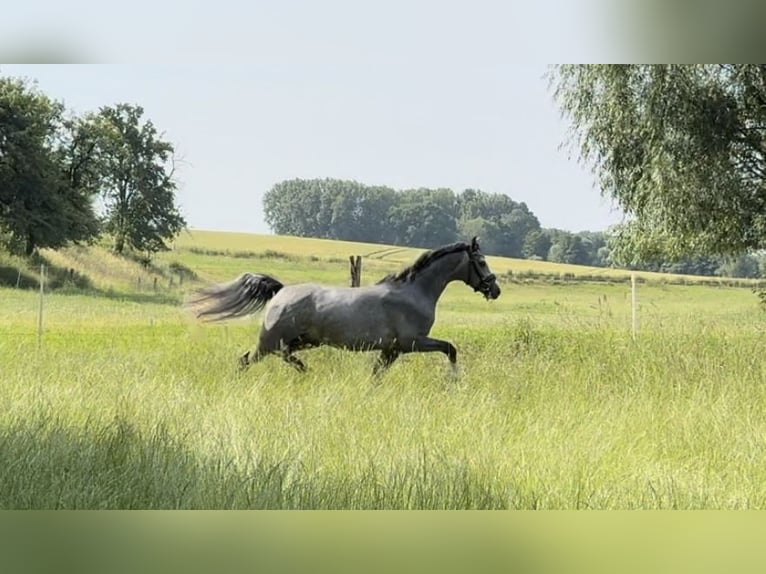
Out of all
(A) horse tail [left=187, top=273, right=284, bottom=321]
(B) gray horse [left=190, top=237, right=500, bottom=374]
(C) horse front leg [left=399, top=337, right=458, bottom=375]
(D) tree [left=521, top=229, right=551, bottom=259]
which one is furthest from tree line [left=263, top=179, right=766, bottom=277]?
(C) horse front leg [left=399, top=337, right=458, bottom=375]

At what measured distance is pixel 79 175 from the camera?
12.9 ft

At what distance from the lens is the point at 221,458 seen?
3.32m

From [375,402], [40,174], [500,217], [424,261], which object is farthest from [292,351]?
[40,174]

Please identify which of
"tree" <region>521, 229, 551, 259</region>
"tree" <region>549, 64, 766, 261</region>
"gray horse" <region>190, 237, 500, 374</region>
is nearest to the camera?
"gray horse" <region>190, 237, 500, 374</region>

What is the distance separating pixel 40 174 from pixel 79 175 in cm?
17

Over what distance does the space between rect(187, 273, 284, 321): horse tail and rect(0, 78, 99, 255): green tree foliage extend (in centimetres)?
63

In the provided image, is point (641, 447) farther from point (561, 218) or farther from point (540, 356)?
point (561, 218)

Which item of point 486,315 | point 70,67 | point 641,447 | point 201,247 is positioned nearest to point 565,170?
point 486,315

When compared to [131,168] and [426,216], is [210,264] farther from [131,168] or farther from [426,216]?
[426,216]

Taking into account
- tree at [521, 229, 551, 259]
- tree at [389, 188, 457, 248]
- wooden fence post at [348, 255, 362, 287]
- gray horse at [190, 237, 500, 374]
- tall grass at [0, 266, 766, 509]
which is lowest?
tall grass at [0, 266, 766, 509]

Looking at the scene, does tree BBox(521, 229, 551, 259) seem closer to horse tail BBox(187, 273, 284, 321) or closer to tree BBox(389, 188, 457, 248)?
tree BBox(389, 188, 457, 248)

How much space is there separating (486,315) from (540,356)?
0.32 metres

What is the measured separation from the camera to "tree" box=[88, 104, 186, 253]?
12.9 ft

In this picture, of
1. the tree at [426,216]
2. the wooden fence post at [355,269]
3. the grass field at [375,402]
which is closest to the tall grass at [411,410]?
the grass field at [375,402]
